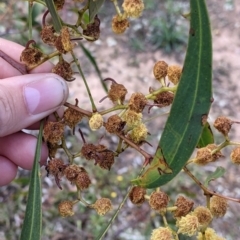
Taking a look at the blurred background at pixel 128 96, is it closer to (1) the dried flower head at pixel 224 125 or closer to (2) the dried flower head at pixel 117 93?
(2) the dried flower head at pixel 117 93

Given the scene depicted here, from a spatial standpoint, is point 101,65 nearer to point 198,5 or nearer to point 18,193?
point 18,193

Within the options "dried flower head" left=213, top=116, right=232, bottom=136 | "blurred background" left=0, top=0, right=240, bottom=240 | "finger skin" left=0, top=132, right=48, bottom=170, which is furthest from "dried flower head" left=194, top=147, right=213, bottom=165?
"blurred background" left=0, top=0, right=240, bottom=240

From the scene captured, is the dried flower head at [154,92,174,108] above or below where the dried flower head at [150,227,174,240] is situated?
above

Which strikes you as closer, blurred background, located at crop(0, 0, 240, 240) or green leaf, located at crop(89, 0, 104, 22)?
green leaf, located at crop(89, 0, 104, 22)

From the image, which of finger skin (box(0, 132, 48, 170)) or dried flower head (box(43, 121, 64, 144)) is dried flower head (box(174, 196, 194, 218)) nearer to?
dried flower head (box(43, 121, 64, 144))

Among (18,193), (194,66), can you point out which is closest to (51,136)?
(194,66)

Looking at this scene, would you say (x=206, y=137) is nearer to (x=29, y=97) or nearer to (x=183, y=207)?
(x=183, y=207)

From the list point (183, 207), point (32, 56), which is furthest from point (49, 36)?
point (183, 207)

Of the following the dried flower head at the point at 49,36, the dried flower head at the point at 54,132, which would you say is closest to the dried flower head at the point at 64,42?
the dried flower head at the point at 49,36
